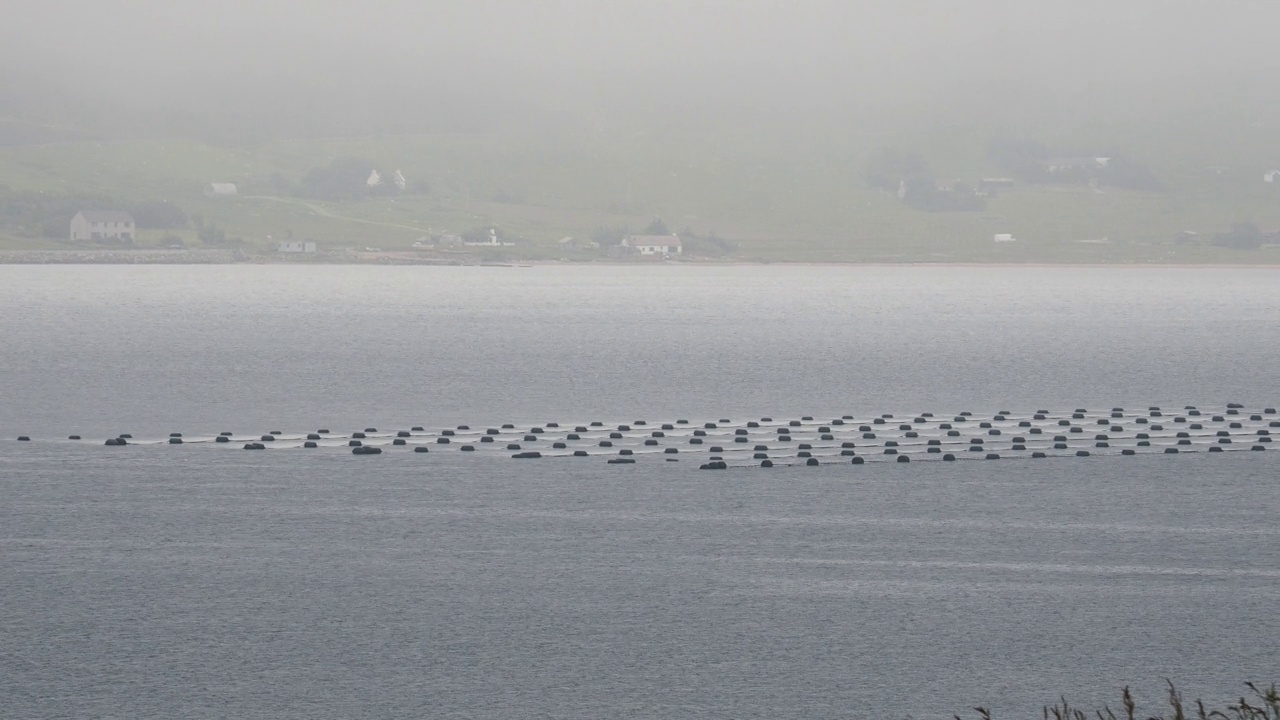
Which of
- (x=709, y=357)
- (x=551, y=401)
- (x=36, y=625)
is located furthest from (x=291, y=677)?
(x=709, y=357)

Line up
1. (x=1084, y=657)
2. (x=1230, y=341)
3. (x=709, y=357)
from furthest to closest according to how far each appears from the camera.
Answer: (x=1230, y=341), (x=709, y=357), (x=1084, y=657)

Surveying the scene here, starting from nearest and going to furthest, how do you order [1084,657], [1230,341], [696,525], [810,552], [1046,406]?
[1084,657], [810,552], [696,525], [1046,406], [1230,341]

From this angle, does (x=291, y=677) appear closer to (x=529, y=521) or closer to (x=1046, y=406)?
(x=529, y=521)

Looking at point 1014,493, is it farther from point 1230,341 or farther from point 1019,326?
point 1019,326

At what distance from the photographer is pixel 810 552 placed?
2289 centimetres

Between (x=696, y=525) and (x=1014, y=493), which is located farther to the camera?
(x=1014, y=493)

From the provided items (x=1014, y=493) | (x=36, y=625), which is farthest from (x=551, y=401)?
(x=36, y=625)

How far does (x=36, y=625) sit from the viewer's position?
18.2m

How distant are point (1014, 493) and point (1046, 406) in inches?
842

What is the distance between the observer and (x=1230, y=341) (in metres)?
91.8

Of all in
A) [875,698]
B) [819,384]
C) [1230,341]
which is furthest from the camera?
[1230,341]

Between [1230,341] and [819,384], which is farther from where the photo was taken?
[1230,341]

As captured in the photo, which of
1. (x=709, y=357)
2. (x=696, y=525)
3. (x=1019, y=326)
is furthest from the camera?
(x=1019, y=326)

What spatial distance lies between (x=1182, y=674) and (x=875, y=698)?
10.8 ft
